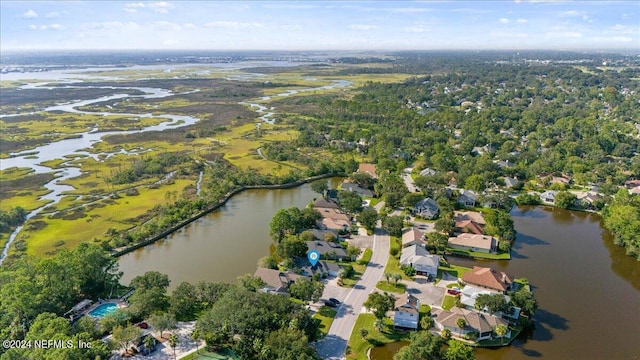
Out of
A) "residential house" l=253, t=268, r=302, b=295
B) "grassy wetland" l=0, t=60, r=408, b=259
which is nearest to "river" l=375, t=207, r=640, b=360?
"residential house" l=253, t=268, r=302, b=295

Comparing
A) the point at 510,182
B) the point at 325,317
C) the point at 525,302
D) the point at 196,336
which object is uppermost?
the point at 510,182

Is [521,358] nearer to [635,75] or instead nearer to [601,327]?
[601,327]

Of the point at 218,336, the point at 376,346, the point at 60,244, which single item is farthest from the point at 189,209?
the point at 376,346

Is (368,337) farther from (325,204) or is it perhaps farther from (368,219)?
(325,204)

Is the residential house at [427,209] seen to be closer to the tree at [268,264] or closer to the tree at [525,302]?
the tree at [525,302]

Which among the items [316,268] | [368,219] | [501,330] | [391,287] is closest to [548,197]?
[368,219]

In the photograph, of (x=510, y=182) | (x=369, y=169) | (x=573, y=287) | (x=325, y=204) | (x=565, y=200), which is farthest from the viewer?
(x=369, y=169)

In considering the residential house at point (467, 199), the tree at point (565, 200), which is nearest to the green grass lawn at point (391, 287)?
the residential house at point (467, 199)

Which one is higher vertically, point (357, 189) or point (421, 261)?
point (357, 189)
